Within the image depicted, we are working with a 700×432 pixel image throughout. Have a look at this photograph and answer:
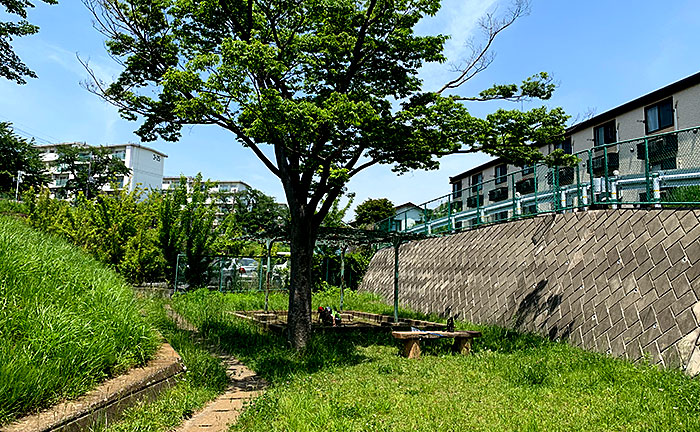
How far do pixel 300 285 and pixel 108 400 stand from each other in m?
5.62

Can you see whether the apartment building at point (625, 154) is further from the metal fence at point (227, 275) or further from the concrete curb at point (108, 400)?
the metal fence at point (227, 275)

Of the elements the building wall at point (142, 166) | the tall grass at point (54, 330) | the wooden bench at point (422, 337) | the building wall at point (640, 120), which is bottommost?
the wooden bench at point (422, 337)

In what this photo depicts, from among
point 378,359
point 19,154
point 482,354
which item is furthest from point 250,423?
point 19,154

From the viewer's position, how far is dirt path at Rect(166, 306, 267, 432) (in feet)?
17.4

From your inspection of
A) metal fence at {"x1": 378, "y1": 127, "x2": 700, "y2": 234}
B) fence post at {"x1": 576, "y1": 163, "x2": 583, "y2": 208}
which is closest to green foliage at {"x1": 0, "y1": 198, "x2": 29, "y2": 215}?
metal fence at {"x1": 378, "y1": 127, "x2": 700, "y2": 234}

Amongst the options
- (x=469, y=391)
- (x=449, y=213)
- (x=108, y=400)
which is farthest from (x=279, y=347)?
(x=449, y=213)

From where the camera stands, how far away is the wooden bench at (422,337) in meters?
9.09

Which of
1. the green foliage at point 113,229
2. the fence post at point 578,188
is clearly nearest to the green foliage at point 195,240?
the green foliage at point 113,229

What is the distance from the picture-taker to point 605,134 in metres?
26.2

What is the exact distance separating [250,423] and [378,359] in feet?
13.7

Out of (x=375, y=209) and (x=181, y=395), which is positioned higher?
(x=375, y=209)

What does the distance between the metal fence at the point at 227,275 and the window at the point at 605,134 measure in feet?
63.6

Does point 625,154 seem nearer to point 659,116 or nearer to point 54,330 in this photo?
point 54,330

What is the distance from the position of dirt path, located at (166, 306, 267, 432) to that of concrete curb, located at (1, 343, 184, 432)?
1.89ft
